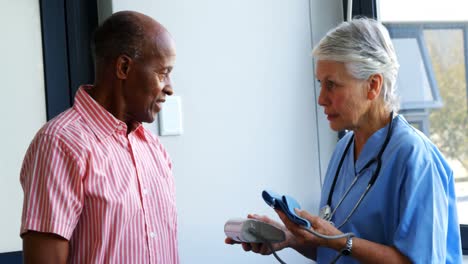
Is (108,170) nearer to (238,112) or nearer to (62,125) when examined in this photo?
(62,125)

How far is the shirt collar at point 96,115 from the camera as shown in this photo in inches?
55.2

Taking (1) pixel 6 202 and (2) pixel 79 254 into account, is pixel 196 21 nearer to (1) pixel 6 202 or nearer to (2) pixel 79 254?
(1) pixel 6 202

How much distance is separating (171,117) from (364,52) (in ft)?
2.63

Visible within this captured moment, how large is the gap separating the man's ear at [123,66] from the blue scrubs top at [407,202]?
591mm

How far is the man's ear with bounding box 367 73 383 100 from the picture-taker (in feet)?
4.97

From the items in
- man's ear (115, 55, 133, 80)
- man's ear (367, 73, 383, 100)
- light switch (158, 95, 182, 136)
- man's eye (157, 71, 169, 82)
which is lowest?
light switch (158, 95, 182, 136)

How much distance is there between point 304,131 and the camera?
2.38 meters

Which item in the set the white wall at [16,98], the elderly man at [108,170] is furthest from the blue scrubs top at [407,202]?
the white wall at [16,98]

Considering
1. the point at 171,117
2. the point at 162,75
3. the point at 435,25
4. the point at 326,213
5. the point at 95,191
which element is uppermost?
the point at 435,25

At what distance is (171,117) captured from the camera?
212cm

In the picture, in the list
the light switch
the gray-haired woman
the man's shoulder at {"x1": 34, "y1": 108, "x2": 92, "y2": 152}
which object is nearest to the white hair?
the gray-haired woman

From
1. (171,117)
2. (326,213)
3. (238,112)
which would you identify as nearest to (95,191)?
(326,213)

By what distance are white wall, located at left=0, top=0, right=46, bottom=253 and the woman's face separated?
3.11 feet

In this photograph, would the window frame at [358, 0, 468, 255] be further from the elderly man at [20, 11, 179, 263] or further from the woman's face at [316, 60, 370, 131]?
the elderly man at [20, 11, 179, 263]
